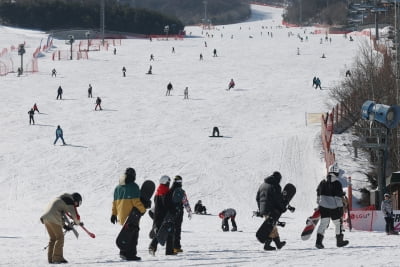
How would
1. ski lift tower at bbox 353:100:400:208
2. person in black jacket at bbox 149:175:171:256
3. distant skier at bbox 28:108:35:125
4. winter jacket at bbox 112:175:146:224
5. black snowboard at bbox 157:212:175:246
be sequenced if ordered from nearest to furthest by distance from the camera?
winter jacket at bbox 112:175:146:224 < black snowboard at bbox 157:212:175:246 < person in black jacket at bbox 149:175:171:256 < ski lift tower at bbox 353:100:400:208 < distant skier at bbox 28:108:35:125

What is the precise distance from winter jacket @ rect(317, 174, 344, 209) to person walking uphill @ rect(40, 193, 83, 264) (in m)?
3.46

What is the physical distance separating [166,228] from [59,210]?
1.54 meters

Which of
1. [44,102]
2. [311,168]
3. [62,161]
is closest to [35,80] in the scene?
[44,102]

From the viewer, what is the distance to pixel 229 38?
92062 millimetres

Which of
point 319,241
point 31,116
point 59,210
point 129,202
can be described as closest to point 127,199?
point 129,202

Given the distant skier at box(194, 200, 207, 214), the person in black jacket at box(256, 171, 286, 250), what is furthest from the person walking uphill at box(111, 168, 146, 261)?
the distant skier at box(194, 200, 207, 214)

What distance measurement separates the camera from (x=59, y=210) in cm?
1156

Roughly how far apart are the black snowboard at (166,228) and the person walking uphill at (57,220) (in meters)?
1.18

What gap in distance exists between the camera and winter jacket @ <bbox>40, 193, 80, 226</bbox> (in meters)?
11.5

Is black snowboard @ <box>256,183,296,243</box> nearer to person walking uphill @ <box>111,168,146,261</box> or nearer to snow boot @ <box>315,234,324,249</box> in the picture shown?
snow boot @ <box>315,234,324,249</box>

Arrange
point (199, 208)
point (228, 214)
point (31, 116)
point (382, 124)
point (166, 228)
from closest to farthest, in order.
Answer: point (166, 228) < point (228, 214) < point (382, 124) < point (199, 208) < point (31, 116)

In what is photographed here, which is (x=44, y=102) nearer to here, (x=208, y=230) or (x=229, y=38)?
(x=208, y=230)

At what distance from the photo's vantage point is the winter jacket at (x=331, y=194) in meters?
12.3

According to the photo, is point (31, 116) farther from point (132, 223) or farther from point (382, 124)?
point (132, 223)
